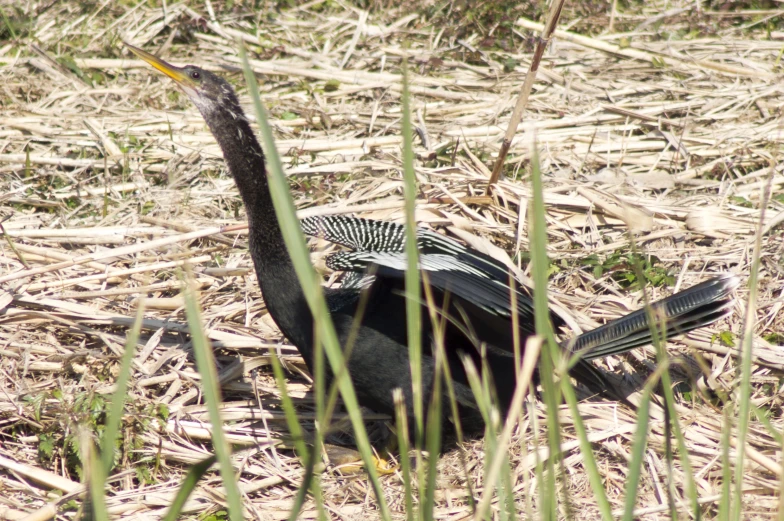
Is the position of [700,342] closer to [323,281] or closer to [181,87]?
[323,281]

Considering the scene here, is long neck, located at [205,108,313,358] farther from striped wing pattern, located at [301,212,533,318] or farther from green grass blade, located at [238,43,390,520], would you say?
green grass blade, located at [238,43,390,520]

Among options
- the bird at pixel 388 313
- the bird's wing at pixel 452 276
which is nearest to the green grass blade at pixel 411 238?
the bird's wing at pixel 452 276

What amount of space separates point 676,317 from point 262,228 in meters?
1.51

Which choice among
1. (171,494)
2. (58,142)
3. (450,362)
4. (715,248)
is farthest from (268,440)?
(58,142)

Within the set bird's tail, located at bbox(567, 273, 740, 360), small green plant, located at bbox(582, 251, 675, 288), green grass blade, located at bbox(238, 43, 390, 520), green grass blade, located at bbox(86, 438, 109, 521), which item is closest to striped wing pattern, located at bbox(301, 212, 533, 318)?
bird's tail, located at bbox(567, 273, 740, 360)

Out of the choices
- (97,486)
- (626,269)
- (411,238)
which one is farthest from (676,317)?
(97,486)

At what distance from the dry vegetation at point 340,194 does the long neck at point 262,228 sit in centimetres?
53

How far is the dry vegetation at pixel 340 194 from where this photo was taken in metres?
3.09

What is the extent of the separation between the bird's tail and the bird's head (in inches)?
59.0

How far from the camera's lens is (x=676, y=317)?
10.1ft

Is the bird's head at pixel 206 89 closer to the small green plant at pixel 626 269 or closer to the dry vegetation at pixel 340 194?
the dry vegetation at pixel 340 194

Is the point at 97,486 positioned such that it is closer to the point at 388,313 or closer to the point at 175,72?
the point at 388,313

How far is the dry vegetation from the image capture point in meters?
3.09

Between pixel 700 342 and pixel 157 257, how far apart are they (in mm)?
2366
